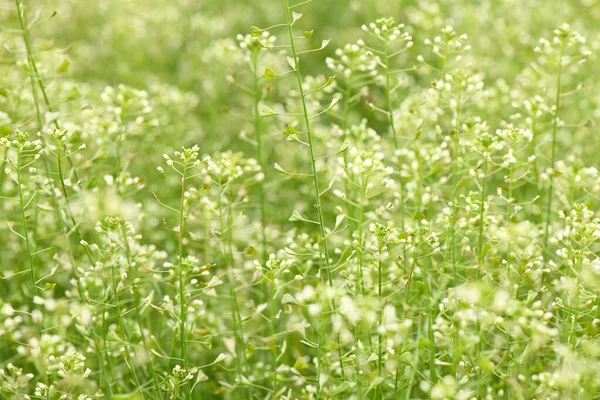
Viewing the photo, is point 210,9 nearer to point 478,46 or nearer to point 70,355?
point 478,46

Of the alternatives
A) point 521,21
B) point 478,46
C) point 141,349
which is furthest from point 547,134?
point 141,349

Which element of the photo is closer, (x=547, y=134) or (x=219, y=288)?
(x=219, y=288)

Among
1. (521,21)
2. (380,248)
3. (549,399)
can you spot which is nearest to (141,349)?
(380,248)

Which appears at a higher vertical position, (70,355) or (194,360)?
(70,355)

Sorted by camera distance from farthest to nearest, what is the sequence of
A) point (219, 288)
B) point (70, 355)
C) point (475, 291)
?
point (219, 288) → point (70, 355) → point (475, 291)

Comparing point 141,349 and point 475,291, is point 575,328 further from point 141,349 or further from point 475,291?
point 141,349

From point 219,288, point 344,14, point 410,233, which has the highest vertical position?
point 410,233

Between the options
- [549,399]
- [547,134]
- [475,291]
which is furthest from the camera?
[547,134]
